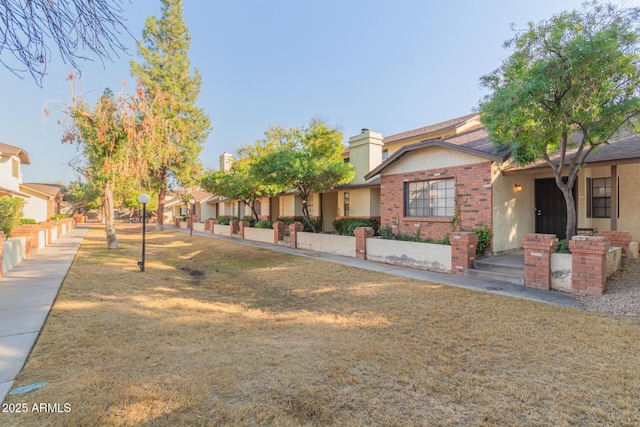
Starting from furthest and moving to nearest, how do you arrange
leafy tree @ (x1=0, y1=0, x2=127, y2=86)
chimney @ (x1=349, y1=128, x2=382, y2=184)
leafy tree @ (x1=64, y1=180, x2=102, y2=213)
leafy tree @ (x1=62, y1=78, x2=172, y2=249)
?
1. leafy tree @ (x1=64, y1=180, x2=102, y2=213)
2. chimney @ (x1=349, y1=128, x2=382, y2=184)
3. leafy tree @ (x1=62, y1=78, x2=172, y2=249)
4. leafy tree @ (x1=0, y1=0, x2=127, y2=86)

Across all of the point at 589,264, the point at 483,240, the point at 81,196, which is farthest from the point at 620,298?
the point at 81,196

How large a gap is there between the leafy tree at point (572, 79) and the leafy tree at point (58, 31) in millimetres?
7236

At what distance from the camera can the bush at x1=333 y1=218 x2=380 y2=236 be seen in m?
13.9

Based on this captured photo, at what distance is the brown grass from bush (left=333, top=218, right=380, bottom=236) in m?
6.91

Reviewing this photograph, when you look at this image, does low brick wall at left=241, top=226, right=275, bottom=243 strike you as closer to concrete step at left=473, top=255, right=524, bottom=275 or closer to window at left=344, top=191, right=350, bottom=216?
window at left=344, top=191, right=350, bottom=216

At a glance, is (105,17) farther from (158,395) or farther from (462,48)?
(462,48)

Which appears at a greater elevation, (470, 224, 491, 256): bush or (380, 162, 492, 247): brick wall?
(380, 162, 492, 247): brick wall

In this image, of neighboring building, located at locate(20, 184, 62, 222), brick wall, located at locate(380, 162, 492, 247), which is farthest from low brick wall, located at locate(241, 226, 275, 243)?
neighboring building, located at locate(20, 184, 62, 222)

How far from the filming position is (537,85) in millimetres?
6453

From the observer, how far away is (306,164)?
12.2 m

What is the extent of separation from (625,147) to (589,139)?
287 centimetres

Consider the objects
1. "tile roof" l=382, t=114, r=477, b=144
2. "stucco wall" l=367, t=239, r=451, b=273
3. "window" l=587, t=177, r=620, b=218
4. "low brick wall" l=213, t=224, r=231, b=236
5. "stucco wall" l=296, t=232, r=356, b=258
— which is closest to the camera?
"stucco wall" l=367, t=239, r=451, b=273

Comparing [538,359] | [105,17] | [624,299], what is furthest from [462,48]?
[105,17]

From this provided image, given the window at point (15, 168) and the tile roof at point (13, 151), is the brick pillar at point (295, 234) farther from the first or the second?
the window at point (15, 168)
